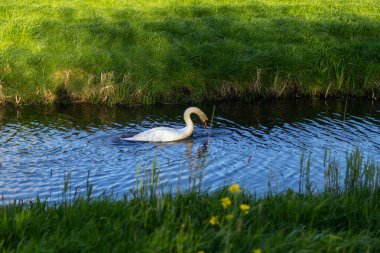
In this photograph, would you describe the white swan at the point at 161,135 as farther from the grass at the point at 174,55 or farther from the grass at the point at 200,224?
the grass at the point at 200,224

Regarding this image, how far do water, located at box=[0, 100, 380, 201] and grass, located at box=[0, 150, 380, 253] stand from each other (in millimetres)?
1383

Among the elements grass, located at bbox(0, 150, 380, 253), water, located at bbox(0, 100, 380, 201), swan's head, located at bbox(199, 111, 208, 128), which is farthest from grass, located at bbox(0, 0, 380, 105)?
grass, located at bbox(0, 150, 380, 253)

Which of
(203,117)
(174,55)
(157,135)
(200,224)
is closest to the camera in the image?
(200,224)

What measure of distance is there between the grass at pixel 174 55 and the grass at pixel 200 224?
30.0ft

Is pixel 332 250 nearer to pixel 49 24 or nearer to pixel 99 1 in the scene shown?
pixel 49 24

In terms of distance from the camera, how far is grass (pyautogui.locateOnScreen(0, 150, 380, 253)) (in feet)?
21.9

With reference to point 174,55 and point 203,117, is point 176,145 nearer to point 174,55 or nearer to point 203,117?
point 203,117

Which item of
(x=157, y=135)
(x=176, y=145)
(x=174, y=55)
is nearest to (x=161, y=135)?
(x=157, y=135)

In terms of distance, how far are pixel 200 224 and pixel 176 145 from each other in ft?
→ 21.9

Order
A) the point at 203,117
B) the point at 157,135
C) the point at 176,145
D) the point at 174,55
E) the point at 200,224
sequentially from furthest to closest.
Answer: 1. the point at 174,55
2. the point at 203,117
3. the point at 176,145
4. the point at 157,135
5. the point at 200,224

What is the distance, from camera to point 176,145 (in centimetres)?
1418

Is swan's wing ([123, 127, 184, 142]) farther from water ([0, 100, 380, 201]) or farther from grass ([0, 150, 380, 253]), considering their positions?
grass ([0, 150, 380, 253])

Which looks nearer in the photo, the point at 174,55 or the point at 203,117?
the point at 203,117

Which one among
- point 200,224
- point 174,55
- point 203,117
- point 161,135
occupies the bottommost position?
point 161,135
